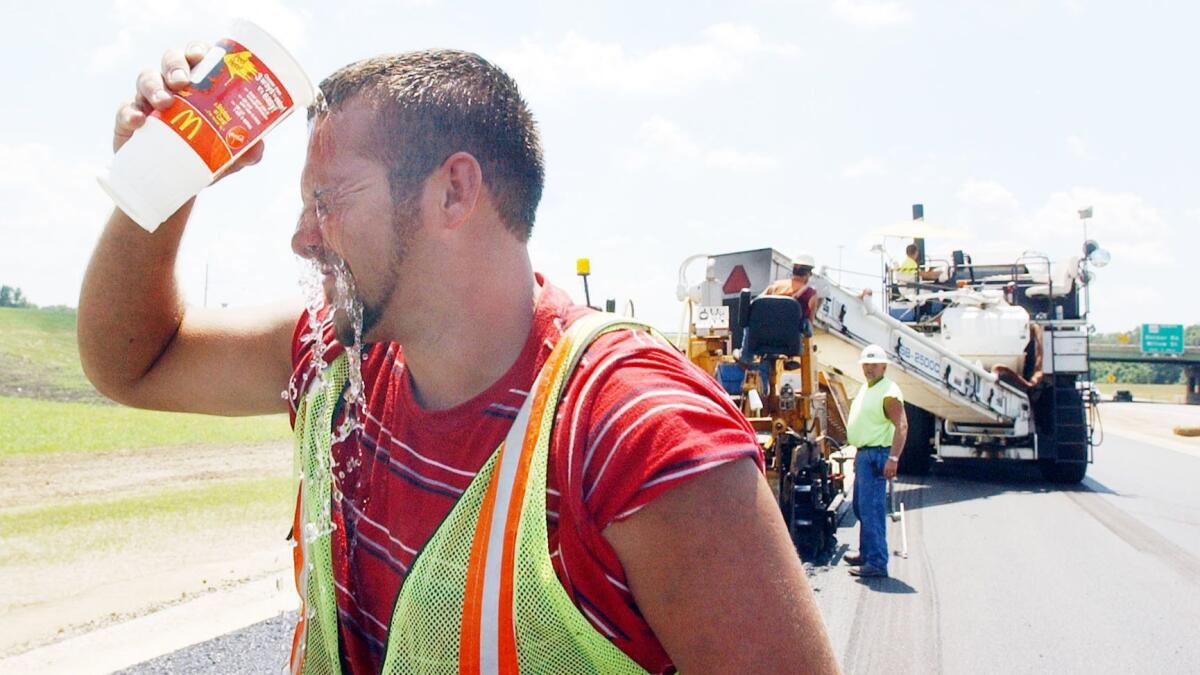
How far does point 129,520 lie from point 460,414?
10.2 meters

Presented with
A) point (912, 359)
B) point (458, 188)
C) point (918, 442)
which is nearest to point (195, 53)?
point (458, 188)

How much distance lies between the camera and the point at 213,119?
169cm

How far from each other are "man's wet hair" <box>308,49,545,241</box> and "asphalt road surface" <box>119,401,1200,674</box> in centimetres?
166

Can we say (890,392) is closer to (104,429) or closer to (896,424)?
(896,424)

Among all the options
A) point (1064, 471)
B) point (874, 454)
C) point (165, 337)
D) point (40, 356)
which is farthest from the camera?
point (40, 356)

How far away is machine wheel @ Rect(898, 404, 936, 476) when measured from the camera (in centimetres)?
1374

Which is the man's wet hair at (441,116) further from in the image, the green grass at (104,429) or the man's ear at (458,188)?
the green grass at (104,429)

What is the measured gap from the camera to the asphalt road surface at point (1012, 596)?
5.44m

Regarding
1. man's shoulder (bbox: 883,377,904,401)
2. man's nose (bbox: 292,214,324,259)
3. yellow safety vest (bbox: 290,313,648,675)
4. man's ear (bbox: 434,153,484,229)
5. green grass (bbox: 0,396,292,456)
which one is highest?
man's ear (bbox: 434,153,484,229)

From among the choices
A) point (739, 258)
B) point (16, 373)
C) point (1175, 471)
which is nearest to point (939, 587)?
point (739, 258)

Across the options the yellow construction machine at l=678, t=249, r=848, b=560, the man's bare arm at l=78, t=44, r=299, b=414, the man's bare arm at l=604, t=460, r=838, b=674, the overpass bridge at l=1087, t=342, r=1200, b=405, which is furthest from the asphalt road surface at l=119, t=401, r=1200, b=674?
the overpass bridge at l=1087, t=342, r=1200, b=405

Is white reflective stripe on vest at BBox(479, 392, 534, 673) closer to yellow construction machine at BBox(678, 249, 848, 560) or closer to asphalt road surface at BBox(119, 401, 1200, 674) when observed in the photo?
asphalt road surface at BBox(119, 401, 1200, 674)

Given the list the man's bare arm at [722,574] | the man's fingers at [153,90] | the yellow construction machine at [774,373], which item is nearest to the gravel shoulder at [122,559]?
the yellow construction machine at [774,373]

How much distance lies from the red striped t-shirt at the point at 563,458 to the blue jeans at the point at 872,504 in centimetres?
637
